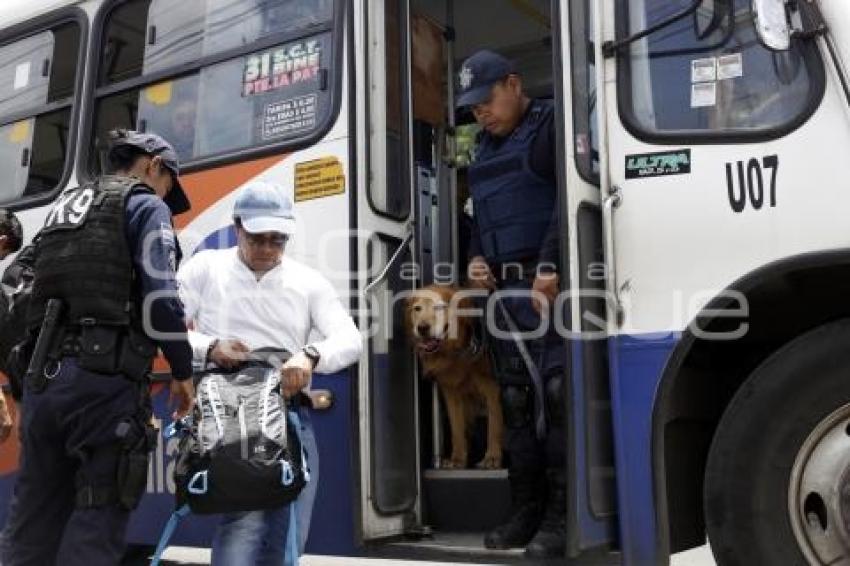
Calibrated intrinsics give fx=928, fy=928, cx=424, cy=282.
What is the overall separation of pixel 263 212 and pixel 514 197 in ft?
3.83

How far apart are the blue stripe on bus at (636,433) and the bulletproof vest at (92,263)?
1.56m

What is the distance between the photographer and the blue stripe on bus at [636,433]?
293 centimetres

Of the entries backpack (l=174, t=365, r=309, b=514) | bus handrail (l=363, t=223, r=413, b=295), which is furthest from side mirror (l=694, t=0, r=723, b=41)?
backpack (l=174, t=365, r=309, b=514)

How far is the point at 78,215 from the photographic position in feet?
9.20

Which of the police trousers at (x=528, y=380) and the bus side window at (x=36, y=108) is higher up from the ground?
the bus side window at (x=36, y=108)

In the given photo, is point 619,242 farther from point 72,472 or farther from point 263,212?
point 72,472

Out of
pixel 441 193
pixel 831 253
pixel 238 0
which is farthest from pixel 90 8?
pixel 831 253

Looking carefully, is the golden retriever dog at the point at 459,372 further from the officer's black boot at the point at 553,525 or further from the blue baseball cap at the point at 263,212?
the blue baseball cap at the point at 263,212

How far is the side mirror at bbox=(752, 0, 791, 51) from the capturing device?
2.78 metres

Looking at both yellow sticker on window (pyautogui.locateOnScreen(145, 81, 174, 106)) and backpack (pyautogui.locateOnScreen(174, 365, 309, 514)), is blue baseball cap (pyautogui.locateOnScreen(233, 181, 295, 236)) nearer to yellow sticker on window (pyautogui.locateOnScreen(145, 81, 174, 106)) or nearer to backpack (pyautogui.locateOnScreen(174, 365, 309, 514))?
backpack (pyautogui.locateOnScreen(174, 365, 309, 514))

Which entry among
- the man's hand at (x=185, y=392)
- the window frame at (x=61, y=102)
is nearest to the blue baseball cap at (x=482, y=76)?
the man's hand at (x=185, y=392)

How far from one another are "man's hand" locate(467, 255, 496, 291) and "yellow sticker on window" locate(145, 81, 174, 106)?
1.66 m

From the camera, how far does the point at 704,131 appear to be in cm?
294

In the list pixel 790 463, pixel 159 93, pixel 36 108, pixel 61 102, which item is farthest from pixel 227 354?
pixel 36 108
